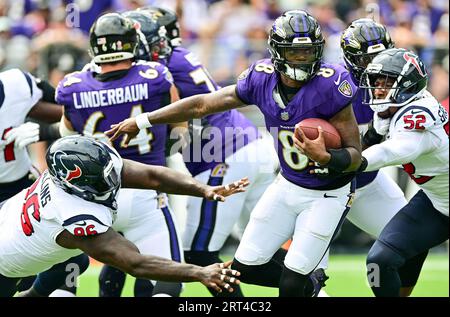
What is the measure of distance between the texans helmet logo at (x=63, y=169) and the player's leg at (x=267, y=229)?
1333mm

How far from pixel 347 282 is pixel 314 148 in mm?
3213

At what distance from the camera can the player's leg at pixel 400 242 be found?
590 cm

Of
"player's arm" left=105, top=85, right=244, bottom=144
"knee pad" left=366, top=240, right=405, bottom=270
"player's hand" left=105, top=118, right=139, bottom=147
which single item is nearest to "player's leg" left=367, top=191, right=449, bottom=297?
"knee pad" left=366, top=240, right=405, bottom=270

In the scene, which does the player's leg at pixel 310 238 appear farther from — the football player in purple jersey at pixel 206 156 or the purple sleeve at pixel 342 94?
the football player in purple jersey at pixel 206 156

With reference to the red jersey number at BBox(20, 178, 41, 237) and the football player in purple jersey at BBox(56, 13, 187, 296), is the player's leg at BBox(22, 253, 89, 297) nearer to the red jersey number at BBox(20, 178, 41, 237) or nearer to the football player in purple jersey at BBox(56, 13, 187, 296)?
the football player in purple jersey at BBox(56, 13, 187, 296)

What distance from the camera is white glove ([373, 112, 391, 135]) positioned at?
19.3ft

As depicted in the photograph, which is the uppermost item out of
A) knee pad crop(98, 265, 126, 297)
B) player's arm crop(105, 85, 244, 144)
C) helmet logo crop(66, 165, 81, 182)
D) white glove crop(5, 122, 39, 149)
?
helmet logo crop(66, 165, 81, 182)

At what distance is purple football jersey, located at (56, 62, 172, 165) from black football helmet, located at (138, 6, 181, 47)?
0.89 m

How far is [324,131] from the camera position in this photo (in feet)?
17.4

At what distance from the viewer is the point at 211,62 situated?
1051cm

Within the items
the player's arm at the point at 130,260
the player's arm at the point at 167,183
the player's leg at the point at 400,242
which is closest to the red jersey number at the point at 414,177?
the player's leg at the point at 400,242

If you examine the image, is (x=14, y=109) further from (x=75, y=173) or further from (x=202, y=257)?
(x=202, y=257)

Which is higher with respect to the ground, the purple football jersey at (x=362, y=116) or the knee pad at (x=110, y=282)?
the purple football jersey at (x=362, y=116)

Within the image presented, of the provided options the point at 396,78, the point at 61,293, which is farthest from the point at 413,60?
the point at 61,293
